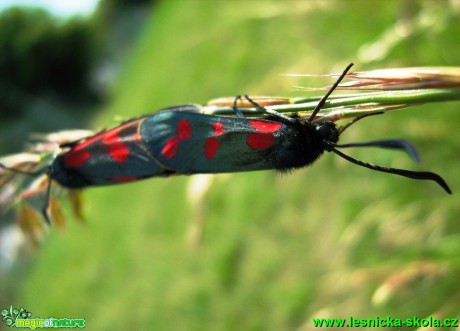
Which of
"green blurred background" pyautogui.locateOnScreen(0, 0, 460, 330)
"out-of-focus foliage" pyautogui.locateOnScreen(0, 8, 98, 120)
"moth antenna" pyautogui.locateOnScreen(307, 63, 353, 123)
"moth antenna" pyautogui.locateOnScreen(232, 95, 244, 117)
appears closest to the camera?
"moth antenna" pyautogui.locateOnScreen(307, 63, 353, 123)

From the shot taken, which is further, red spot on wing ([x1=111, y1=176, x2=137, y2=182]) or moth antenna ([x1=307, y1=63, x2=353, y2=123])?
A: red spot on wing ([x1=111, y1=176, x2=137, y2=182])

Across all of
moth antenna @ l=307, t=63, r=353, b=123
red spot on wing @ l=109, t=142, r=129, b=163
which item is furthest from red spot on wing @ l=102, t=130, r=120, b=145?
moth antenna @ l=307, t=63, r=353, b=123

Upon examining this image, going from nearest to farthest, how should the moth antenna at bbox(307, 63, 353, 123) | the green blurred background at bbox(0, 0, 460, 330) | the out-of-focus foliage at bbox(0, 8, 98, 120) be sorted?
1. the moth antenna at bbox(307, 63, 353, 123)
2. the green blurred background at bbox(0, 0, 460, 330)
3. the out-of-focus foliage at bbox(0, 8, 98, 120)

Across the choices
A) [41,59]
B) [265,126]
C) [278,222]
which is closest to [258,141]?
[265,126]

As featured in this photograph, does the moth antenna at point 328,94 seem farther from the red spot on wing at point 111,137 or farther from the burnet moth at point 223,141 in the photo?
the red spot on wing at point 111,137

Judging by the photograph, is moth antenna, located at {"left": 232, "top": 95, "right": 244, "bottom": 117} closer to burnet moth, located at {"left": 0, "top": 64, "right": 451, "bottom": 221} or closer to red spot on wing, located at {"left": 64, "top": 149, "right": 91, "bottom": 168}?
burnet moth, located at {"left": 0, "top": 64, "right": 451, "bottom": 221}

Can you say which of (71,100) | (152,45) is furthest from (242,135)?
(71,100)

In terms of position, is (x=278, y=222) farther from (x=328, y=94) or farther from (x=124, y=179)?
(x=328, y=94)
